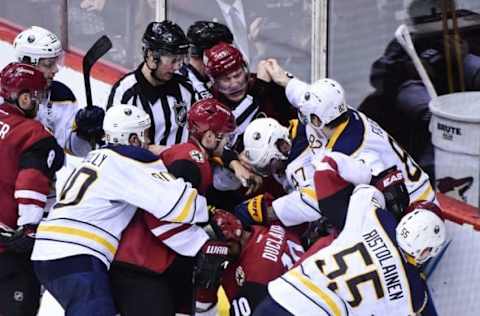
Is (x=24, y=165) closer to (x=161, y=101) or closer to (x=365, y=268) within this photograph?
(x=161, y=101)

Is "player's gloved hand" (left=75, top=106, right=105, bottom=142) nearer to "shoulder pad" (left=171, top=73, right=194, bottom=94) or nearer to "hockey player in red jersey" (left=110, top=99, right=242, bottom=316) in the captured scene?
"shoulder pad" (left=171, top=73, right=194, bottom=94)

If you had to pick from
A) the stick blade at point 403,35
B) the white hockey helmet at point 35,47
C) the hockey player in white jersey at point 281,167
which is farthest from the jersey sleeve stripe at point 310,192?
the white hockey helmet at point 35,47

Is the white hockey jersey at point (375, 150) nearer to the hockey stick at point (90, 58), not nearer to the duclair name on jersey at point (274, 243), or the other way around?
the duclair name on jersey at point (274, 243)

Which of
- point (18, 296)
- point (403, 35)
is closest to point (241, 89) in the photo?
point (403, 35)

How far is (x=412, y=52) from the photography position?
4.37m

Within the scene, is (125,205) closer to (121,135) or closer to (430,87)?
(121,135)

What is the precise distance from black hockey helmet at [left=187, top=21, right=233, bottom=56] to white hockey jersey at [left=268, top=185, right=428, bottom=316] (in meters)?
1.33

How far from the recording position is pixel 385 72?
14.7ft

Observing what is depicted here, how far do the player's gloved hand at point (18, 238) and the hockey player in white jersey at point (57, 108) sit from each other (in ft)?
1.77

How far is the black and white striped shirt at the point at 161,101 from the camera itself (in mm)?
4270

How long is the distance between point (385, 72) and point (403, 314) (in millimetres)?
1471

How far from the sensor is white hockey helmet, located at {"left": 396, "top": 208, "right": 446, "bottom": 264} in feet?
10.6

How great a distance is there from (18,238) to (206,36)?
105 cm

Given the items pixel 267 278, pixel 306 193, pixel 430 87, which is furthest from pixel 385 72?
pixel 267 278
